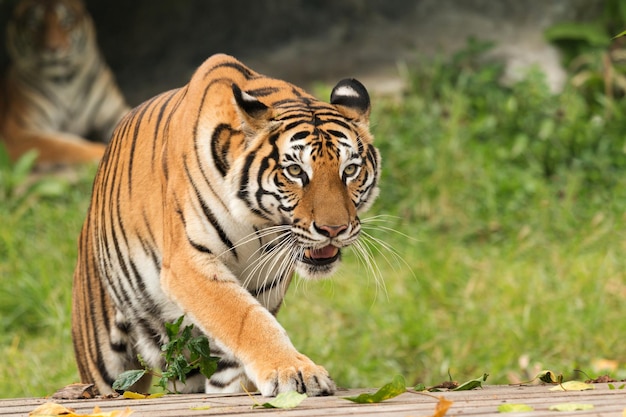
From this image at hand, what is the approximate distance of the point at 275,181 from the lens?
2.97m

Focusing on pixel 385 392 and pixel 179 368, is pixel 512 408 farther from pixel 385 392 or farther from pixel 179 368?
pixel 179 368

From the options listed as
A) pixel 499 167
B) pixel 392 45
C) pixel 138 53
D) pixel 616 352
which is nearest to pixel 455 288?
pixel 616 352

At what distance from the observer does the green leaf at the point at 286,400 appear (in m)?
2.32

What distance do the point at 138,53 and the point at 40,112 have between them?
5.19ft

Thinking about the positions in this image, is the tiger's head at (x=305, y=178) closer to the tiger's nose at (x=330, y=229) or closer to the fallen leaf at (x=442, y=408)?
the tiger's nose at (x=330, y=229)

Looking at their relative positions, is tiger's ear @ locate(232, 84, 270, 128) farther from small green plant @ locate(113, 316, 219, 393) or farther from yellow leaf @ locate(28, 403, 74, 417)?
yellow leaf @ locate(28, 403, 74, 417)

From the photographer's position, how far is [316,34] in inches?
347

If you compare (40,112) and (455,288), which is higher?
(40,112)

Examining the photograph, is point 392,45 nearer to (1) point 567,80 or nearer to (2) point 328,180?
(1) point 567,80

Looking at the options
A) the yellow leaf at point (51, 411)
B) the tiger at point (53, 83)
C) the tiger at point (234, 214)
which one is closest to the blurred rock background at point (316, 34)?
the tiger at point (53, 83)

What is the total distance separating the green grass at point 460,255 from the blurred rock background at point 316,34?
45 cm

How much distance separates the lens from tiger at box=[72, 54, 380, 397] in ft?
9.38

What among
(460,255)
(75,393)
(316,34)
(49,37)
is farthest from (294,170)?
(316,34)

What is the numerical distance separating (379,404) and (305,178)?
2.75 feet
